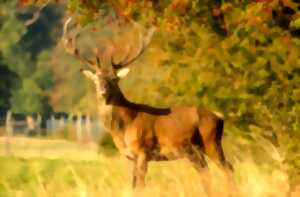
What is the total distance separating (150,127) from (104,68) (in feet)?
3.62

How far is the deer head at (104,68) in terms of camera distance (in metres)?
18.8

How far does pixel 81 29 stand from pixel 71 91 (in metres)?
67.6

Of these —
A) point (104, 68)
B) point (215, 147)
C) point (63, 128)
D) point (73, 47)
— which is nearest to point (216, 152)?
point (215, 147)

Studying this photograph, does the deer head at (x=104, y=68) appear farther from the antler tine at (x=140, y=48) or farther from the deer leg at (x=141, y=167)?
the deer leg at (x=141, y=167)

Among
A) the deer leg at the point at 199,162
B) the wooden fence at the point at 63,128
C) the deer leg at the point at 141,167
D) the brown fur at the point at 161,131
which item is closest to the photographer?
the deer leg at the point at 199,162

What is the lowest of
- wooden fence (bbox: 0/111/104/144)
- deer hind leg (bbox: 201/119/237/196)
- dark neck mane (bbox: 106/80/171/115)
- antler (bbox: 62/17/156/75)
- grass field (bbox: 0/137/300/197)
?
wooden fence (bbox: 0/111/104/144)

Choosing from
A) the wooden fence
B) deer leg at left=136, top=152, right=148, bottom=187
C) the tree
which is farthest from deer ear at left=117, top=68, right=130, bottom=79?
the wooden fence

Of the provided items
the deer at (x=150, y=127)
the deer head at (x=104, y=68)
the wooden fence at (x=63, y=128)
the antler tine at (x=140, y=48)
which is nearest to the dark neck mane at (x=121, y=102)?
the deer at (x=150, y=127)

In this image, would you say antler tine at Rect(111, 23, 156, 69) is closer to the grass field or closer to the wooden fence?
the grass field

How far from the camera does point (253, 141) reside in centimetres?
2088

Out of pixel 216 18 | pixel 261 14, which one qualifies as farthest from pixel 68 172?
pixel 261 14

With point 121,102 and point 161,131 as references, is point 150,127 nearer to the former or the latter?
point 161,131

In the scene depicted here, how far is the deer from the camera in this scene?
18.9 metres

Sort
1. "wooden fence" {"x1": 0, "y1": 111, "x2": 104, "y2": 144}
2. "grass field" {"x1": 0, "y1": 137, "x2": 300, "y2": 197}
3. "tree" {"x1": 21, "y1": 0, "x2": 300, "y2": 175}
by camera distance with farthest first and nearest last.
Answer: "wooden fence" {"x1": 0, "y1": 111, "x2": 104, "y2": 144} < "grass field" {"x1": 0, "y1": 137, "x2": 300, "y2": 197} < "tree" {"x1": 21, "y1": 0, "x2": 300, "y2": 175}
